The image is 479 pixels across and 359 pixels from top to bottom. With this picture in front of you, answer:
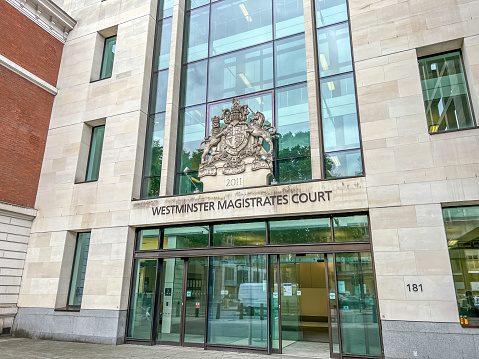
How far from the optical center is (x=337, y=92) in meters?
12.2

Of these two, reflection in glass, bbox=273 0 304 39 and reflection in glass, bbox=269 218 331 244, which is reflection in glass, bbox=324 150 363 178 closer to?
reflection in glass, bbox=269 218 331 244

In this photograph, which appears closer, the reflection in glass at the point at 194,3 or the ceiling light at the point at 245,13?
the ceiling light at the point at 245,13

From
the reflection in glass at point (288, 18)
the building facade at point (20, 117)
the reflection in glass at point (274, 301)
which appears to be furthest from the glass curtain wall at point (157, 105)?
the reflection in glass at point (274, 301)

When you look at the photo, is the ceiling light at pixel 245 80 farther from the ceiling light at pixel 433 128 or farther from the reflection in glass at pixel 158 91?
the ceiling light at pixel 433 128

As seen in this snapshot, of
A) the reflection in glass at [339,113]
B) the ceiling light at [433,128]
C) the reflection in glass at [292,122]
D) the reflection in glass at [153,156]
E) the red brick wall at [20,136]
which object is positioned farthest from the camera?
the red brick wall at [20,136]

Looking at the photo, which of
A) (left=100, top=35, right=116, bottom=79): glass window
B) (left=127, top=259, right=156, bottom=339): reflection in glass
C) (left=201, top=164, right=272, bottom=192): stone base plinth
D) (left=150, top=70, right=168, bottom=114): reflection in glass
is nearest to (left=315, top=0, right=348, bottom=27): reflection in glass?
(left=201, top=164, right=272, bottom=192): stone base plinth

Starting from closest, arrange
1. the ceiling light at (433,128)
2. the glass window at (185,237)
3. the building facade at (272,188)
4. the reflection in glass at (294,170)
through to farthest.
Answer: the building facade at (272,188) → the ceiling light at (433,128) → the reflection in glass at (294,170) → the glass window at (185,237)

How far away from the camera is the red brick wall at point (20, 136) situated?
14734mm

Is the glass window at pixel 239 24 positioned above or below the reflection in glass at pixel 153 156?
above

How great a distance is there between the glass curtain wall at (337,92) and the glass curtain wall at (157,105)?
6.75 metres

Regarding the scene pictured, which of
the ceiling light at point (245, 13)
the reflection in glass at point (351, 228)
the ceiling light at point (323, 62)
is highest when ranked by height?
the ceiling light at point (245, 13)

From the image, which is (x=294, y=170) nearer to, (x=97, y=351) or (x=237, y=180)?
(x=237, y=180)

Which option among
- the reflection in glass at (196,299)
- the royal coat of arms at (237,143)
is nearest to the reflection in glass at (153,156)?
the royal coat of arms at (237,143)

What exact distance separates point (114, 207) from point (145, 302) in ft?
12.6
